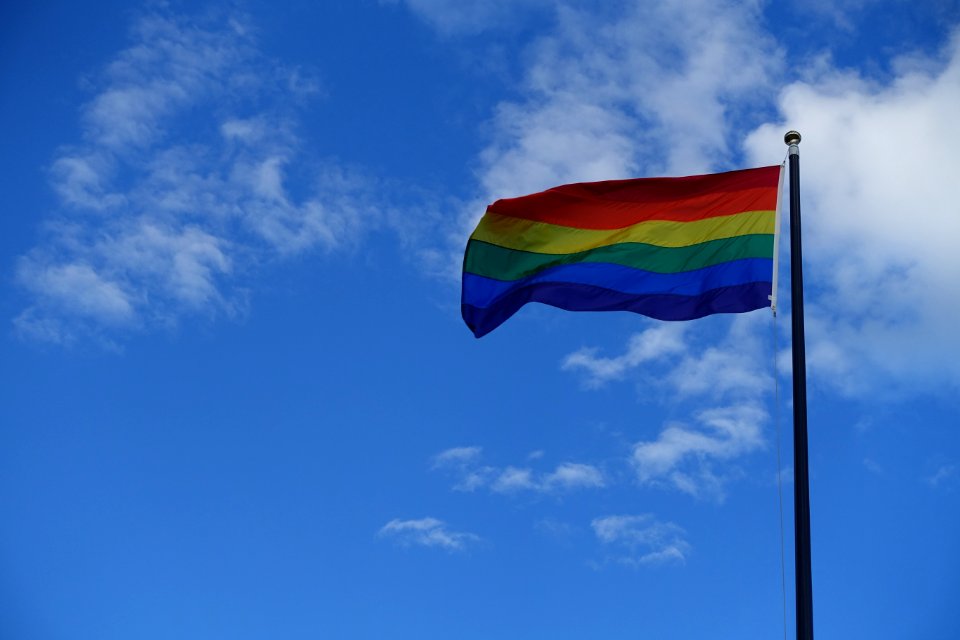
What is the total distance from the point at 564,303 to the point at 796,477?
5701 millimetres

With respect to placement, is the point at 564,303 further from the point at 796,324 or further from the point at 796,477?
the point at 796,477

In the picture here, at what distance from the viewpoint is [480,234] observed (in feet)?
52.8

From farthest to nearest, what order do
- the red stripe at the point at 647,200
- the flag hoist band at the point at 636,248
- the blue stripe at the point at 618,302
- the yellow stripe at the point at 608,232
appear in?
the red stripe at the point at 647,200 < the yellow stripe at the point at 608,232 < the flag hoist band at the point at 636,248 < the blue stripe at the point at 618,302

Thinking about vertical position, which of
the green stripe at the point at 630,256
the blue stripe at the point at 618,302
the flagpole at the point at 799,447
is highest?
the green stripe at the point at 630,256

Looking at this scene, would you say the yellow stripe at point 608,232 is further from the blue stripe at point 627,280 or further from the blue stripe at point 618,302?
the blue stripe at point 618,302

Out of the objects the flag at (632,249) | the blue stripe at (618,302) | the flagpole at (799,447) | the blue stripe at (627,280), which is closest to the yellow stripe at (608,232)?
the flag at (632,249)

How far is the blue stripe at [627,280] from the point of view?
13.9 meters

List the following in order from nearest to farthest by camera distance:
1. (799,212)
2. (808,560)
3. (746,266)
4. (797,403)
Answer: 1. (808,560)
2. (797,403)
3. (799,212)
4. (746,266)

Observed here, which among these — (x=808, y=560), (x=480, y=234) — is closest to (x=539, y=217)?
(x=480, y=234)

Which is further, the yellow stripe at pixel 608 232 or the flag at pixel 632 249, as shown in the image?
the yellow stripe at pixel 608 232

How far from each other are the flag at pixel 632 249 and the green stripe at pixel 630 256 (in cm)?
1

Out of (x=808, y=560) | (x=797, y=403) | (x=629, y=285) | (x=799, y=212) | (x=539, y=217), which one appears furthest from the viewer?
(x=539, y=217)

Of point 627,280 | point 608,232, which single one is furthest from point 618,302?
point 608,232

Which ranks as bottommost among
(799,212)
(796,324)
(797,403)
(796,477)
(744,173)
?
(796,477)
